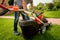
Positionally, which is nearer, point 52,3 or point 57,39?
point 57,39

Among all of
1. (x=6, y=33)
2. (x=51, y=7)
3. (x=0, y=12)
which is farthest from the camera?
(x=51, y=7)

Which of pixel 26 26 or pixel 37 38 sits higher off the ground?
pixel 26 26

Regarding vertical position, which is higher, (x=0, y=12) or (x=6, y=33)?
(x=0, y=12)

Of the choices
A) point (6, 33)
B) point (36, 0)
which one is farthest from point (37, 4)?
point (6, 33)

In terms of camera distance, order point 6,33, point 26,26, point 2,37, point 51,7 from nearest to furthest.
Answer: point 26,26 < point 2,37 < point 6,33 < point 51,7

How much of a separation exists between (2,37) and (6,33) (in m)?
0.49

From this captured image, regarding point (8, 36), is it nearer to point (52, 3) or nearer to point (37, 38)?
point (37, 38)

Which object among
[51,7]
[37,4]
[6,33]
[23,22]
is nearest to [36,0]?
[37,4]

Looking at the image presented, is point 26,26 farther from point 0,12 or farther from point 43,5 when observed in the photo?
point 43,5

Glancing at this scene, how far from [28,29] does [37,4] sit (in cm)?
1168

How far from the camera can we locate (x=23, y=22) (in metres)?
5.41

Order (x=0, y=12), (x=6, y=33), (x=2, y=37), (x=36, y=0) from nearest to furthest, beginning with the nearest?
(x=0, y=12)
(x=2, y=37)
(x=6, y=33)
(x=36, y=0)

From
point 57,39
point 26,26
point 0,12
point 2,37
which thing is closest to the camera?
point 0,12

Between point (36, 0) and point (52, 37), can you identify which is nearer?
point (52, 37)
